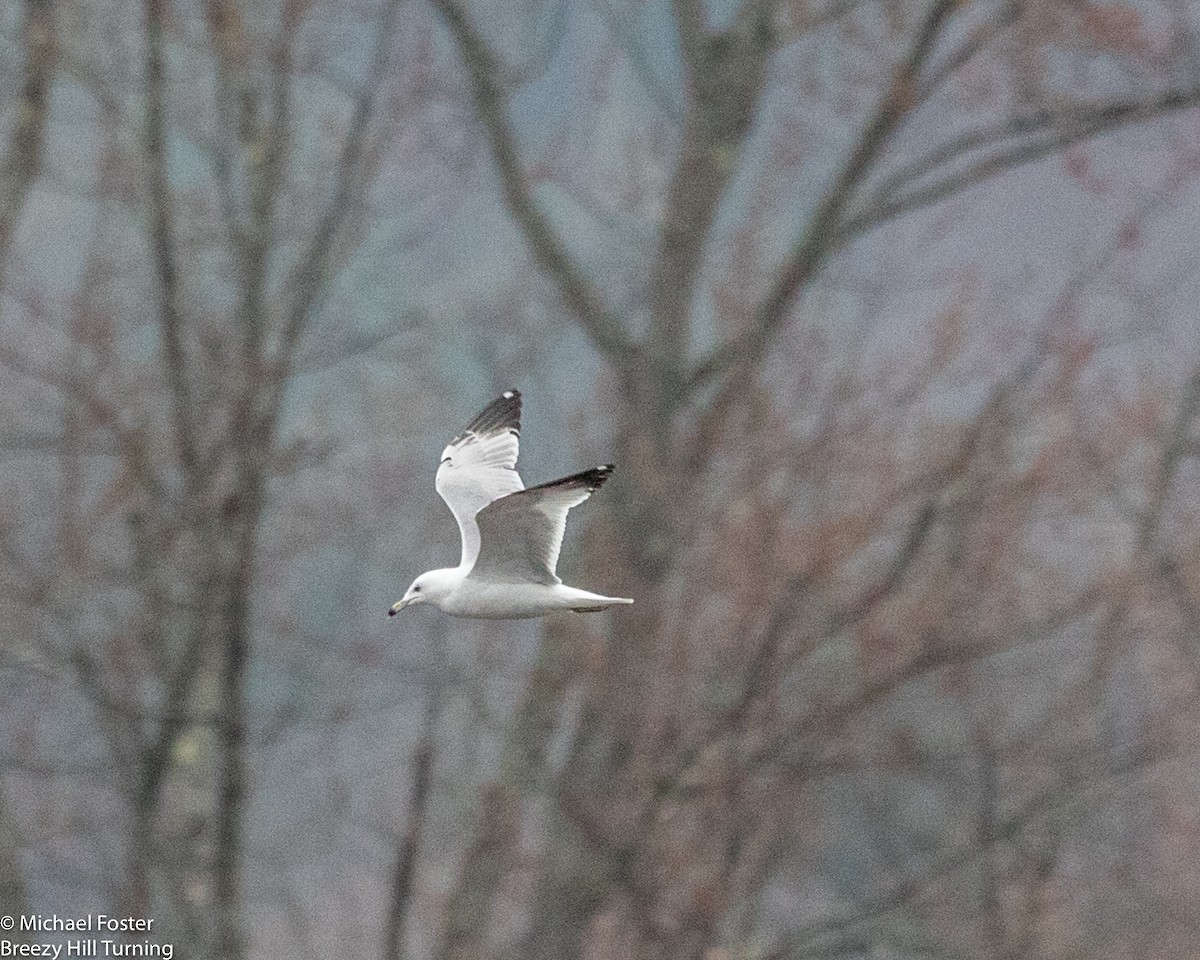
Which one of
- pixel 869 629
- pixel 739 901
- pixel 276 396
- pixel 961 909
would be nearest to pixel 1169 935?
pixel 961 909

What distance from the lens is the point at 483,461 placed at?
669cm

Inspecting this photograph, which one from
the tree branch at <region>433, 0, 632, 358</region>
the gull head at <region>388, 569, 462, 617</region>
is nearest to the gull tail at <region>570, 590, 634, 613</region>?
the gull head at <region>388, 569, 462, 617</region>

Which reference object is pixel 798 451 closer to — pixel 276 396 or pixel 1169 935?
pixel 276 396

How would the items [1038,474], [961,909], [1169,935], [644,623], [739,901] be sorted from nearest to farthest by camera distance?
[644,623]
[1038,474]
[739,901]
[961,909]
[1169,935]

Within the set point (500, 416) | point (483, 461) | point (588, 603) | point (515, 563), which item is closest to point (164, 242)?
point (500, 416)

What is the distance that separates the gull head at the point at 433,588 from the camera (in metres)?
6.00

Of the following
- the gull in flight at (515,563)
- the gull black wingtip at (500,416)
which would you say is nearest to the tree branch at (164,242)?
the gull black wingtip at (500,416)

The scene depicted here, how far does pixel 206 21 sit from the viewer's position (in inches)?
389

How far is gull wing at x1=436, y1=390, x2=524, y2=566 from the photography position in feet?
21.4

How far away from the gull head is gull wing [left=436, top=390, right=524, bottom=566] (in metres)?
0.32

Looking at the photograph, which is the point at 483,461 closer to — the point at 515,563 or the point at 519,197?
the point at 515,563

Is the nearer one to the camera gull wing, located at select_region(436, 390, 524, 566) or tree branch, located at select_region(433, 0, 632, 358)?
gull wing, located at select_region(436, 390, 524, 566)

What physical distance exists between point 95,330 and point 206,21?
60.3 inches

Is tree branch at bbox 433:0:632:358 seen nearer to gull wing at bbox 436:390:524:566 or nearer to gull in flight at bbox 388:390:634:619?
gull wing at bbox 436:390:524:566
